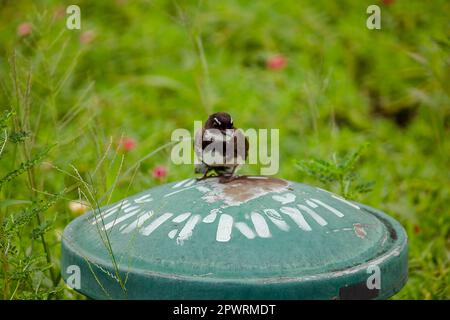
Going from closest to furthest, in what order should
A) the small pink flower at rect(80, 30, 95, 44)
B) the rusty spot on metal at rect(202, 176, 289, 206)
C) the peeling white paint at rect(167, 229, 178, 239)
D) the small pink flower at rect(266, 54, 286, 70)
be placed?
1. the peeling white paint at rect(167, 229, 178, 239)
2. the rusty spot on metal at rect(202, 176, 289, 206)
3. the small pink flower at rect(80, 30, 95, 44)
4. the small pink flower at rect(266, 54, 286, 70)

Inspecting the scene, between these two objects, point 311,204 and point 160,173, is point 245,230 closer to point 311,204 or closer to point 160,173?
point 311,204

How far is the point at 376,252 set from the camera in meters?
1.58

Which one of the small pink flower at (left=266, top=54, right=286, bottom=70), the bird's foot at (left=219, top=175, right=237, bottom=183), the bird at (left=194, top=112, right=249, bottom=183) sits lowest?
the bird's foot at (left=219, top=175, right=237, bottom=183)

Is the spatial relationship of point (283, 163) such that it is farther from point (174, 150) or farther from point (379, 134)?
point (174, 150)

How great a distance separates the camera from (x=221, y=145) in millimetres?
1721

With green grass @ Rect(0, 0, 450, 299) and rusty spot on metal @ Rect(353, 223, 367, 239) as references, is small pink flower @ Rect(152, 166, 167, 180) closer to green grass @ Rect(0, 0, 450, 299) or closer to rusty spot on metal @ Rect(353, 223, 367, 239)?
green grass @ Rect(0, 0, 450, 299)

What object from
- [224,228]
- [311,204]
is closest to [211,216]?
[224,228]

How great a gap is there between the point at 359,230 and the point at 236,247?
1.23 feet

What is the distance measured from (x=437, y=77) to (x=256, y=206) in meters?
1.44

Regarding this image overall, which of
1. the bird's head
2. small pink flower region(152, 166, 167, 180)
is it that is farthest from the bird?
small pink flower region(152, 166, 167, 180)

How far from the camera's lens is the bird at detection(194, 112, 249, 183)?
171cm

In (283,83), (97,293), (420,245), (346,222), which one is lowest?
(420,245)
